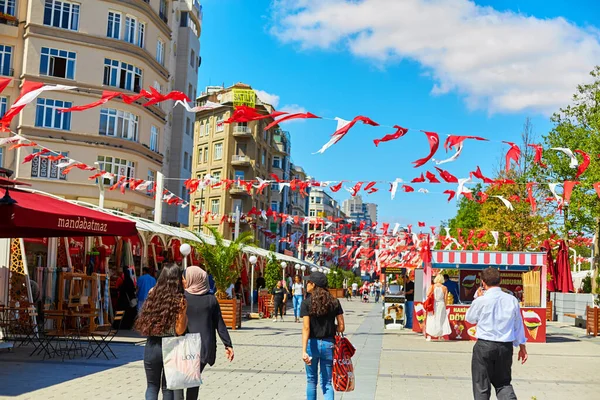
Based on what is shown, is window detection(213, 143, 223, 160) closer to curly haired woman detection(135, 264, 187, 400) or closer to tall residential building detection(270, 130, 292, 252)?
tall residential building detection(270, 130, 292, 252)

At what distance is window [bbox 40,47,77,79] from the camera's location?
3453 centimetres

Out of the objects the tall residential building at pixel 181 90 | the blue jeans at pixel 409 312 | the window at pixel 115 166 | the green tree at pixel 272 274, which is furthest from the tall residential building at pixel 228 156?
the blue jeans at pixel 409 312

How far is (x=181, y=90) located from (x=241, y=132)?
24.7 metres

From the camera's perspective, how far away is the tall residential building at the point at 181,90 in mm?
48375

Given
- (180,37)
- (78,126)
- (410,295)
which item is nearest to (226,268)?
(410,295)

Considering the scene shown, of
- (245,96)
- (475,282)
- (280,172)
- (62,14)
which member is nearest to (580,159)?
(475,282)

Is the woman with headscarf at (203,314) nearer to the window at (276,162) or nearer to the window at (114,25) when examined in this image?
the window at (114,25)

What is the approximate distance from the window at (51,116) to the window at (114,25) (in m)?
3.93

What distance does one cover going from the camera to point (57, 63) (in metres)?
34.8

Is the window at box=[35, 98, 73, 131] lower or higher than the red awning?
higher

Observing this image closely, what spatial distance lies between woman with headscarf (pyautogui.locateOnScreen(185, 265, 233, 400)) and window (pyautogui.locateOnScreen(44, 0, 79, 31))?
101 ft

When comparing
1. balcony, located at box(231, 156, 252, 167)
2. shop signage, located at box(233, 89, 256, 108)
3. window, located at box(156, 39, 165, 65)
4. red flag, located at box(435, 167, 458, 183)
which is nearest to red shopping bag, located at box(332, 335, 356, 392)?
red flag, located at box(435, 167, 458, 183)

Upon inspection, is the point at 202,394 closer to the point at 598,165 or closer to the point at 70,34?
the point at 598,165

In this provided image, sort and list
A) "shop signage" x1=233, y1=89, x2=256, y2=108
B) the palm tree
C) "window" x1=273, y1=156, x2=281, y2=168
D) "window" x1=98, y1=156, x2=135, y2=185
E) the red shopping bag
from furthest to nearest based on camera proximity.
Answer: "window" x1=273, y1=156, x2=281, y2=168 < "shop signage" x1=233, y1=89, x2=256, y2=108 < "window" x1=98, y1=156, x2=135, y2=185 < the palm tree < the red shopping bag
